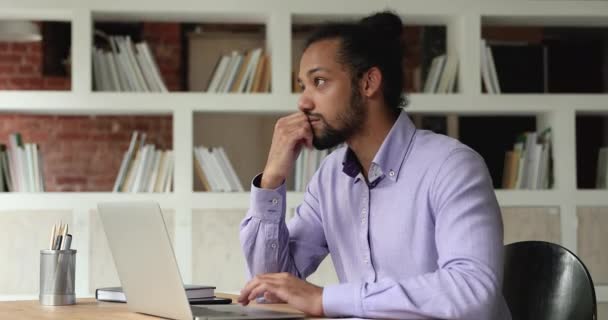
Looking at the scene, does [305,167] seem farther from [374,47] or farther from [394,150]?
[394,150]

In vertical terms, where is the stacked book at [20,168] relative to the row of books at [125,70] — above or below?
below

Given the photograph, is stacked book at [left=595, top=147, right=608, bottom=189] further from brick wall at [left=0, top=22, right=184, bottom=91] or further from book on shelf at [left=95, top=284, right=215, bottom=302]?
brick wall at [left=0, top=22, right=184, bottom=91]

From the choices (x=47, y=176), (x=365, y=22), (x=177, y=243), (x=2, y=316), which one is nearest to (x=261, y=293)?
(x=2, y=316)

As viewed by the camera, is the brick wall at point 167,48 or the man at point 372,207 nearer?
the man at point 372,207

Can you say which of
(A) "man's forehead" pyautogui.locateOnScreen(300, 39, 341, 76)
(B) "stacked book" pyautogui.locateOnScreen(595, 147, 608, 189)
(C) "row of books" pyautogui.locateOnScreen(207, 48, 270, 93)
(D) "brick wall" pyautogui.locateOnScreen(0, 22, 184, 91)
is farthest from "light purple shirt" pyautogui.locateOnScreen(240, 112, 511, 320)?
(D) "brick wall" pyautogui.locateOnScreen(0, 22, 184, 91)

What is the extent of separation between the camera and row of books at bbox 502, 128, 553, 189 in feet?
14.2

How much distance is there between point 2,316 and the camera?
198 cm

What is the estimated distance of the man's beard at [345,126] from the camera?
7.12 feet

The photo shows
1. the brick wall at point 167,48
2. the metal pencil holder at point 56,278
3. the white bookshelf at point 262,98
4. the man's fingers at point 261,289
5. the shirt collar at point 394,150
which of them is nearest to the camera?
the man's fingers at point 261,289

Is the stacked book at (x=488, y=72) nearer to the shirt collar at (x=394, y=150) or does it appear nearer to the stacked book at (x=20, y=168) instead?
the stacked book at (x=20, y=168)

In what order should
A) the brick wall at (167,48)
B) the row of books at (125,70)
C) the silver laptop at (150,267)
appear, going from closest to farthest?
the silver laptop at (150,267) < the row of books at (125,70) < the brick wall at (167,48)

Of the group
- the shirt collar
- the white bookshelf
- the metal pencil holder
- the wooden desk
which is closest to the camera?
the wooden desk

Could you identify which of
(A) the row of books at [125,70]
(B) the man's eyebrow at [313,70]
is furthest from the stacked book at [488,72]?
(B) the man's eyebrow at [313,70]

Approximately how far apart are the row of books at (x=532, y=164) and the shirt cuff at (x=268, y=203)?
235 cm
